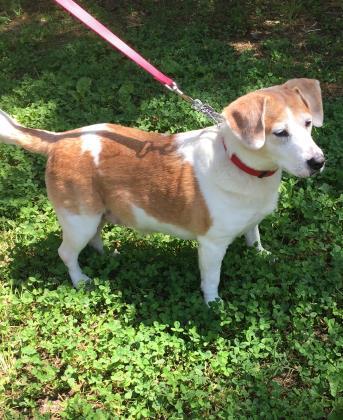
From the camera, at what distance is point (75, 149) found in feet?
12.5

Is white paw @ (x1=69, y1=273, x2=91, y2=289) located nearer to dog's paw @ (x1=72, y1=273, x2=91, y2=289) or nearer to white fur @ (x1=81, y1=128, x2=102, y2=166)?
dog's paw @ (x1=72, y1=273, x2=91, y2=289)

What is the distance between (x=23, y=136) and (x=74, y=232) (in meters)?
0.81

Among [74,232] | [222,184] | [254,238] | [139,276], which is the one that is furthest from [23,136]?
[254,238]

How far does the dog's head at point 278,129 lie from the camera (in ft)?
10.2

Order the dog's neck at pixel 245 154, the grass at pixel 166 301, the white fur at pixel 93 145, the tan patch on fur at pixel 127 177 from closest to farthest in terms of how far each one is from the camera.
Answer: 1. the dog's neck at pixel 245 154
2. the grass at pixel 166 301
3. the tan patch on fur at pixel 127 177
4. the white fur at pixel 93 145

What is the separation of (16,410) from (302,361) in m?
1.98

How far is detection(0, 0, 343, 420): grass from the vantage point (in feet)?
11.3

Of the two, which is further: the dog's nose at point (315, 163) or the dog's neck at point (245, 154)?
the dog's neck at point (245, 154)

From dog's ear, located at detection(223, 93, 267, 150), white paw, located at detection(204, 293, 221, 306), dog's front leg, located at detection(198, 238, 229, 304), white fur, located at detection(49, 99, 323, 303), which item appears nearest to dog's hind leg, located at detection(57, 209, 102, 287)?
white fur, located at detection(49, 99, 323, 303)

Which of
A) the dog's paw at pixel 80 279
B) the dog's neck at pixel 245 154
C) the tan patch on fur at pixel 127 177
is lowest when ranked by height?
the dog's paw at pixel 80 279

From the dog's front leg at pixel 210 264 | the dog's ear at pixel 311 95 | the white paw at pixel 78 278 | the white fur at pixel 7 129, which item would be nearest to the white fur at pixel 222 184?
the dog's front leg at pixel 210 264

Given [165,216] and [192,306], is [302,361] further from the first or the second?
[165,216]

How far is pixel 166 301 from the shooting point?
4.07m

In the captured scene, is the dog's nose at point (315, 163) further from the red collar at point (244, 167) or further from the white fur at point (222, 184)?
the red collar at point (244, 167)
